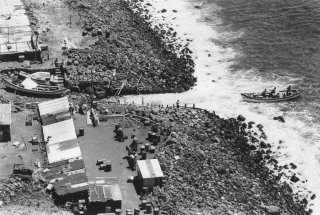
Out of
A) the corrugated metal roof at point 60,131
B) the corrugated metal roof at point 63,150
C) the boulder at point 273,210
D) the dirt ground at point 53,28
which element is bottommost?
the boulder at point 273,210

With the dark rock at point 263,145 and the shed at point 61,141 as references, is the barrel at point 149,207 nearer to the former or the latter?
the shed at point 61,141

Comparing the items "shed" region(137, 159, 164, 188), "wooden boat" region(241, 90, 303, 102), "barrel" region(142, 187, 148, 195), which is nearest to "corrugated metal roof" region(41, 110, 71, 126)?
"shed" region(137, 159, 164, 188)

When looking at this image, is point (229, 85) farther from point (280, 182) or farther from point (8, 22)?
point (8, 22)

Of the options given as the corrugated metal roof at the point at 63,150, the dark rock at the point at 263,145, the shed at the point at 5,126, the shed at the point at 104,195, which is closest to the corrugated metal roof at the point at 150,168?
the shed at the point at 104,195

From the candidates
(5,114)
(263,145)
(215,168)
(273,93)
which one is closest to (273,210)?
(215,168)

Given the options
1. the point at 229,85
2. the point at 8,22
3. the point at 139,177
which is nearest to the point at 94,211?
the point at 139,177

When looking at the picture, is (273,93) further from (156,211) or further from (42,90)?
(156,211)
